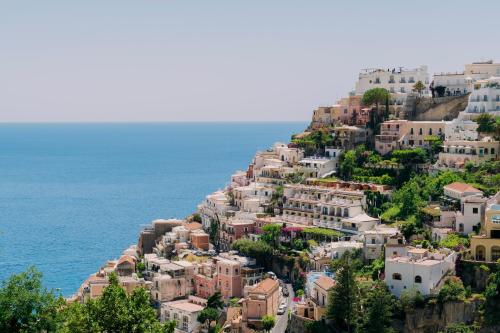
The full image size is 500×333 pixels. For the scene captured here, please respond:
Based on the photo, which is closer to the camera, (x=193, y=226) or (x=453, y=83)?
(x=193, y=226)

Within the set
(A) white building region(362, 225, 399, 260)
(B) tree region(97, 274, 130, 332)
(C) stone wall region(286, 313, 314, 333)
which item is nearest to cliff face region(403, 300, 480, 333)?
(C) stone wall region(286, 313, 314, 333)

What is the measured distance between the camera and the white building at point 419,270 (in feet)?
119

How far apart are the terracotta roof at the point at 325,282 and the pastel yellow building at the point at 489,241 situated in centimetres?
741

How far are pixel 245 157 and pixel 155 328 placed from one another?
128 m

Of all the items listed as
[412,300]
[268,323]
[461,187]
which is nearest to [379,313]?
[412,300]

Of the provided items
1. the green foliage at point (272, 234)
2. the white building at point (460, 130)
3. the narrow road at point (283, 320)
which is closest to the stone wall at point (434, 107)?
the white building at point (460, 130)

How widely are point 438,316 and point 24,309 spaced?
65.4 feet

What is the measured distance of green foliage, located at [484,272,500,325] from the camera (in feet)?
113

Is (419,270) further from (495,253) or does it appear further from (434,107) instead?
(434,107)

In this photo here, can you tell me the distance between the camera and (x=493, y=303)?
34.8m

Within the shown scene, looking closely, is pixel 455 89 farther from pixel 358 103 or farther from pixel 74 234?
pixel 74 234

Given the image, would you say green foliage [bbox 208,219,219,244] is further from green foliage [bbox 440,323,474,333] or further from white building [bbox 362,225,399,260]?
green foliage [bbox 440,323,474,333]

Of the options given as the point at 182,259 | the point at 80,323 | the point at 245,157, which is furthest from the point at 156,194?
the point at 80,323

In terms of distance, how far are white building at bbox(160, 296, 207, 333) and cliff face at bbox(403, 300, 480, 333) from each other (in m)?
12.4
